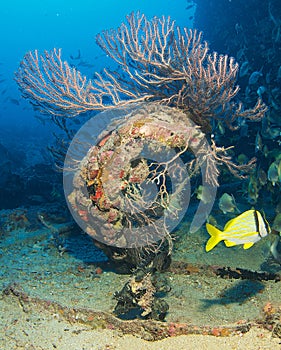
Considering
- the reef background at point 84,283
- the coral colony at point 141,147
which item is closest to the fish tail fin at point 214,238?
the reef background at point 84,283

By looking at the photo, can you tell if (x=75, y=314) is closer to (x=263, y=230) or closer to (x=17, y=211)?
(x=263, y=230)

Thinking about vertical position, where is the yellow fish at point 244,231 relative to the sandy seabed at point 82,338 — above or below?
above

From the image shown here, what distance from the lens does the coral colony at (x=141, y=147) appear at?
3.33 metres

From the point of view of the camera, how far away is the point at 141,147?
3.44m

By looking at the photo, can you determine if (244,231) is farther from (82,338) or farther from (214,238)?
(82,338)

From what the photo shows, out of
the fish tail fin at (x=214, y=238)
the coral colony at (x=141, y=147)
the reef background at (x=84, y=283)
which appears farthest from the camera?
the coral colony at (x=141, y=147)

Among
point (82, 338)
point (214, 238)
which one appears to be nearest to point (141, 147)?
point (214, 238)

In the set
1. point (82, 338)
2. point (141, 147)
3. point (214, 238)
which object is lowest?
point (82, 338)

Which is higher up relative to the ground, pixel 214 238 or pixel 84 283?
pixel 214 238

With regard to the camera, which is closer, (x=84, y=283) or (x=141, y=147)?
(x=141, y=147)

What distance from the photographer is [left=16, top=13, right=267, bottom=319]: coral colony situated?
333 cm

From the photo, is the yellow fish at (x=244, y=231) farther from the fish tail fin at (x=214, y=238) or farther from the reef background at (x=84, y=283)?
the reef background at (x=84, y=283)

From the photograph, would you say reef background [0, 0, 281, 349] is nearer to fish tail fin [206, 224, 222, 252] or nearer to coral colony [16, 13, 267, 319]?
coral colony [16, 13, 267, 319]

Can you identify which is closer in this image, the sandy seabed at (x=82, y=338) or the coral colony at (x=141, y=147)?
the sandy seabed at (x=82, y=338)
